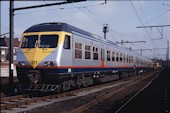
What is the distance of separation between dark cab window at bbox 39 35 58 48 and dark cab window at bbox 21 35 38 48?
393mm

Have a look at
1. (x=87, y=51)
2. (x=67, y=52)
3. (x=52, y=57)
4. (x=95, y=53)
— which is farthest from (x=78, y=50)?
(x=95, y=53)

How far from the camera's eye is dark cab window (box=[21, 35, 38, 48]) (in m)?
16.3

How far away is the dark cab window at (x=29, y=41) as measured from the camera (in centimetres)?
1631

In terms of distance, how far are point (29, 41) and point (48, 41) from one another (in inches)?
47.4

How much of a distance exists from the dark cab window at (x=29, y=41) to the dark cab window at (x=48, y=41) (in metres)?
0.39

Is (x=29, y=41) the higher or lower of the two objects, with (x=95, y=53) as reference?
higher

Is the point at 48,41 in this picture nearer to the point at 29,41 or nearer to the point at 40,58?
the point at 40,58

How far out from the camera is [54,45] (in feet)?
51.4

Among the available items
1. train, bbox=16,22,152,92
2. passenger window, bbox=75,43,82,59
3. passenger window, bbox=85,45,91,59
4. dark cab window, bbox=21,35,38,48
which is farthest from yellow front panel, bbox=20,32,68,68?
passenger window, bbox=85,45,91,59

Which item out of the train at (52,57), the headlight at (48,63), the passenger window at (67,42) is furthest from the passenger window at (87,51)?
the headlight at (48,63)

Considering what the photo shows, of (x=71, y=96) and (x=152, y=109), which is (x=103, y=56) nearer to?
(x=71, y=96)

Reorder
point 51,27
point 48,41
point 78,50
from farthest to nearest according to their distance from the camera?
point 78,50
point 51,27
point 48,41

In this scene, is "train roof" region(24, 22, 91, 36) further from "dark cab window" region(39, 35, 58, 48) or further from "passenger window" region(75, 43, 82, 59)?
"passenger window" region(75, 43, 82, 59)

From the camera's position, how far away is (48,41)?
1602 cm
